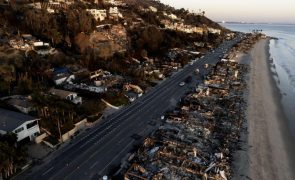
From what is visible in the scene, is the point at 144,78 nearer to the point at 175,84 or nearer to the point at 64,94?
the point at 175,84

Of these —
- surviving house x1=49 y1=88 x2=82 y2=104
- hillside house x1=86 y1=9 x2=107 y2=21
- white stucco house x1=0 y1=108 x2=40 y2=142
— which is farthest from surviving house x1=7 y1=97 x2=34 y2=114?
hillside house x1=86 y1=9 x2=107 y2=21

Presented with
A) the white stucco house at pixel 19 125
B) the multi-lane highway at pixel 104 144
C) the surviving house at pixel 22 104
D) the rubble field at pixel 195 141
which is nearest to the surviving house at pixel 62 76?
the surviving house at pixel 22 104

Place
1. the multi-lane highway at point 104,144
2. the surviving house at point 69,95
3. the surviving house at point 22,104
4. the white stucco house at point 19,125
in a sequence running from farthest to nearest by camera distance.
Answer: the surviving house at point 69,95, the surviving house at point 22,104, the white stucco house at point 19,125, the multi-lane highway at point 104,144

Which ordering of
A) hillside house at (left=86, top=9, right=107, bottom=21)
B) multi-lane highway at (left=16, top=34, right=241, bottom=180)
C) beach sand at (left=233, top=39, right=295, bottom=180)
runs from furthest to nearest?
hillside house at (left=86, top=9, right=107, bottom=21) < beach sand at (left=233, top=39, right=295, bottom=180) < multi-lane highway at (left=16, top=34, right=241, bottom=180)

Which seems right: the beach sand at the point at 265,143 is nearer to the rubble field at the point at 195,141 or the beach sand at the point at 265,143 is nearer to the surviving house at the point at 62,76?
the rubble field at the point at 195,141

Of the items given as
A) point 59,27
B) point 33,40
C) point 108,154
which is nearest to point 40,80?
point 33,40

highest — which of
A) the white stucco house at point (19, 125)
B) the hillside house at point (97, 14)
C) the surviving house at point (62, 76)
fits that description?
the hillside house at point (97, 14)

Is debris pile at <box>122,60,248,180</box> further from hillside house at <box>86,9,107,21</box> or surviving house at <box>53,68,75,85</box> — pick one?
hillside house at <box>86,9,107,21</box>
